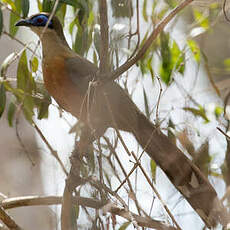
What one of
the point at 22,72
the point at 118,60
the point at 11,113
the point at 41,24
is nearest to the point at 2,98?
the point at 22,72

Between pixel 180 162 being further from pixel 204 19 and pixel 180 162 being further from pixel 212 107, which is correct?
pixel 204 19

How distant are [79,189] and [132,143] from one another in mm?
521

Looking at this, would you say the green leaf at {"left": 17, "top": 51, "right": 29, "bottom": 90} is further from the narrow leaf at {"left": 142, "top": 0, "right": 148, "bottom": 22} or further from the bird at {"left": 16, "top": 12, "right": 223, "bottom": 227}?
the narrow leaf at {"left": 142, "top": 0, "right": 148, "bottom": 22}

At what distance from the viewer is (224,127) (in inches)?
121

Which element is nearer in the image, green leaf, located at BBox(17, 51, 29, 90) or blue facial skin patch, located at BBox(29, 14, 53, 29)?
green leaf, located at BBox(17, 51, 29, 90)

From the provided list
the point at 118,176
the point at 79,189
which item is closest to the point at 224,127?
the point at 118,176

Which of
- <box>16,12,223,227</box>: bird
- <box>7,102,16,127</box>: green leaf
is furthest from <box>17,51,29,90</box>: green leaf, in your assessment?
<box>7,102,16,127</box>: green leaf

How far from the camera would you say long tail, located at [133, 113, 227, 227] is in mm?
2819

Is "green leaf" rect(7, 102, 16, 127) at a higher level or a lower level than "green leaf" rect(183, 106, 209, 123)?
lower

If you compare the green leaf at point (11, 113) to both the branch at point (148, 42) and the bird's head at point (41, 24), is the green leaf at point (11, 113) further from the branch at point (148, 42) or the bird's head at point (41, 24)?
the branch at point (148, 42)

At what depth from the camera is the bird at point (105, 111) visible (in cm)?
280

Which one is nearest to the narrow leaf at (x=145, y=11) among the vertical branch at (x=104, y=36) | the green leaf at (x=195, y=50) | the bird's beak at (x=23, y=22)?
the green leaf at (x=195, y=50)

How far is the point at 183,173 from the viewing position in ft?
10.2

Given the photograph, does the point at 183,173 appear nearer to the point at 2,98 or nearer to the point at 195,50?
the point at 195,50
